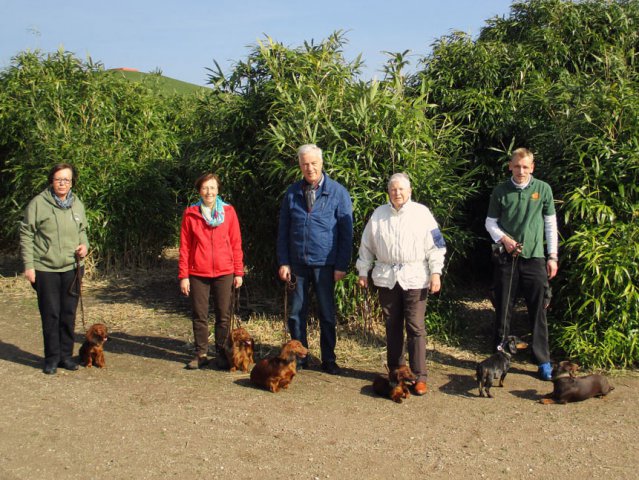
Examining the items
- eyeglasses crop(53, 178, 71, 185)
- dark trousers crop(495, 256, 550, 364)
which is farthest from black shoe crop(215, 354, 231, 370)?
dark trousers crop(495, 256, 550, 364)

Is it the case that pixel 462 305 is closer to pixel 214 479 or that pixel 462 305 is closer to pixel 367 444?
pixel 367 444

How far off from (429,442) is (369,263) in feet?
4.65

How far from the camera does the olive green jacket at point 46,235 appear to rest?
16.0ft

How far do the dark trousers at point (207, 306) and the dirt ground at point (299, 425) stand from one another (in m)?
0.27

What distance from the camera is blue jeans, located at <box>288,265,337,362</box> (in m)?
4.90

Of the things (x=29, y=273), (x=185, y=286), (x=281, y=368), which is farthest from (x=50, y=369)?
(x=281, y=368)

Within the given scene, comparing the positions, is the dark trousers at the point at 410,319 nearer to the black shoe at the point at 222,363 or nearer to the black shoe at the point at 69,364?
the black shoe at the point at 222,363

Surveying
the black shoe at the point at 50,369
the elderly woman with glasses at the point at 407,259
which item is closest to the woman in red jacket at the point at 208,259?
the black shoe at the point at 50,369

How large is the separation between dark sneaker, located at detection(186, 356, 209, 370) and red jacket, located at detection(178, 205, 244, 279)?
2.24 ft

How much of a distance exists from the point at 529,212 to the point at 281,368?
216 cm

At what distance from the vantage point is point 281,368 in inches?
178

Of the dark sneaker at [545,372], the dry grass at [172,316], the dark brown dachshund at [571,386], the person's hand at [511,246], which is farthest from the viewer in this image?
the dry grass at [172,316]

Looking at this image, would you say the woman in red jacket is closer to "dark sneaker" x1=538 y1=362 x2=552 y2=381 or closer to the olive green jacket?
the olive green jacket

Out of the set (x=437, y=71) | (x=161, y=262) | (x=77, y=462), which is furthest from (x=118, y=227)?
(x=77, y=462)
